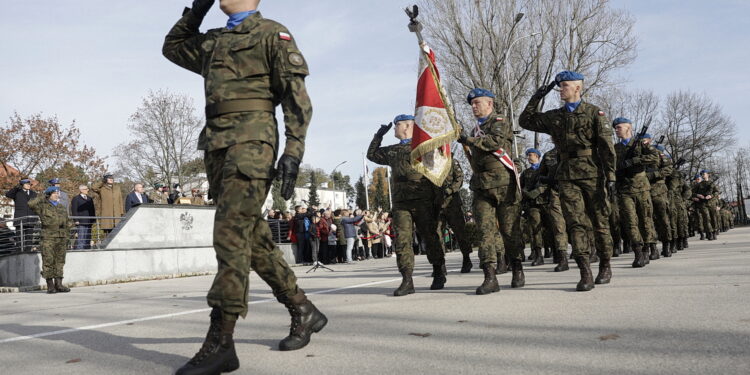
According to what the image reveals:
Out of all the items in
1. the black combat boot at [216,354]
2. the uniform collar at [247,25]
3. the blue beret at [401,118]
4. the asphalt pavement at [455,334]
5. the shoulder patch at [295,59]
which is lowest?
the asphalt pavement at [455,334]

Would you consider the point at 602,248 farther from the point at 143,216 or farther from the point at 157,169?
the point at 157,169

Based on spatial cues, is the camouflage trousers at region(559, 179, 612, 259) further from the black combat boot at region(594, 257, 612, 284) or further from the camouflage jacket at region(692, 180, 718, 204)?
the camouflage jacket at region(692, 180, 718, 204)

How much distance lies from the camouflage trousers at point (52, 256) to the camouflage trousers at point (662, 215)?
11.3 metres

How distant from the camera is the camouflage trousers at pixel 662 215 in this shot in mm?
11008

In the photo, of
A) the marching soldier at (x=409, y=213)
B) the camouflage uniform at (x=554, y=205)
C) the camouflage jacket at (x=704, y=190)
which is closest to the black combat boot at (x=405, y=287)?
the marching soldier at (x=409, y=213)

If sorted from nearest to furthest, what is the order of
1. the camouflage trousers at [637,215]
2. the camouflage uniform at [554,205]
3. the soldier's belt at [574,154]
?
the soldier's belt at [574,154]
the camouflage uniform at [554,205]
the camouflage trousers at [637,215]

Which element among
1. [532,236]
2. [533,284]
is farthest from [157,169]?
[533,284]

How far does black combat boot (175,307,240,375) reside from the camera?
3166 mm

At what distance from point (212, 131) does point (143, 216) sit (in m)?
13.8

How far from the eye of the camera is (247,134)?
356 centimetres

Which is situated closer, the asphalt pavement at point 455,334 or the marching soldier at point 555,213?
the asphalt pavement at point 455,334

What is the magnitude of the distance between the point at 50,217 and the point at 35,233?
2.43 m

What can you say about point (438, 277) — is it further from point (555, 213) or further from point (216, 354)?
point (216, 354)

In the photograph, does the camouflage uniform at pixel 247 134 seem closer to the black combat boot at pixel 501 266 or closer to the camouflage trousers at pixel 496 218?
the camouflage trousers at pixel 496 218
